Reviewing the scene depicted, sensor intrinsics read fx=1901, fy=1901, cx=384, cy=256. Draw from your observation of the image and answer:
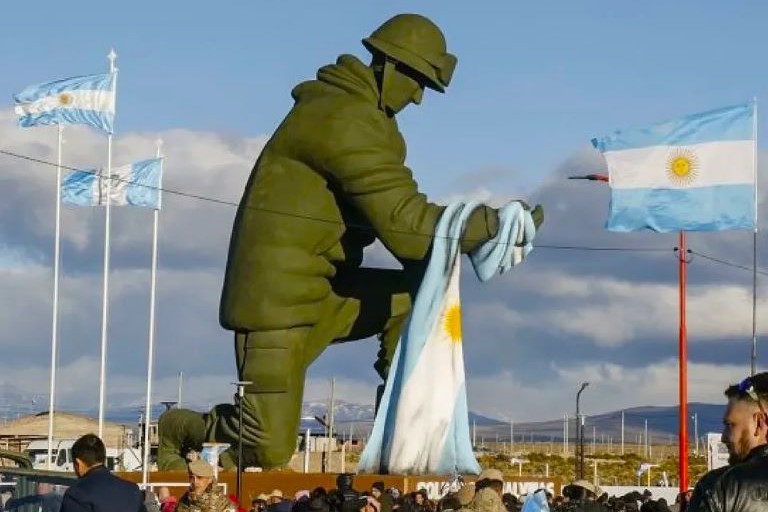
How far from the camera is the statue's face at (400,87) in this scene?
2831 cm

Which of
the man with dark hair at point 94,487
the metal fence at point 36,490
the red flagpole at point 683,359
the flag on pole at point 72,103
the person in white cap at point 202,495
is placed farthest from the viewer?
the flag on pole at point 72,103

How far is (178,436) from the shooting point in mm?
30016

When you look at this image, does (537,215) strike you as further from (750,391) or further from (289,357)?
(750,391)

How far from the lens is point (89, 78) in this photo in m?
36.5

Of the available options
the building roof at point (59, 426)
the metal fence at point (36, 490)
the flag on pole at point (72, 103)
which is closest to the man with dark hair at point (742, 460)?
the metal fence at point (36, 490)

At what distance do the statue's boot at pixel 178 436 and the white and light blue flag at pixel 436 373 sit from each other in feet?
9.84

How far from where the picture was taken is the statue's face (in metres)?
28.3

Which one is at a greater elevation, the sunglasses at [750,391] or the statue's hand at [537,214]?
the statue's hand at [537,214]

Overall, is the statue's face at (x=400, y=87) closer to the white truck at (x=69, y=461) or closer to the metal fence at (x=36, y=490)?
the white truck at (x=69, y=461)

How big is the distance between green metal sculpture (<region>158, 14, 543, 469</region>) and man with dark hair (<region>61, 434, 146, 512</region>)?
61.6 ft

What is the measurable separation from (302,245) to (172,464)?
4440 mm

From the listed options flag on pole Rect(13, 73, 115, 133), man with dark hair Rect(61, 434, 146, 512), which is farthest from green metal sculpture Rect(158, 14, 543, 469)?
man with dark hair Rect(61, 434, 146, 512)

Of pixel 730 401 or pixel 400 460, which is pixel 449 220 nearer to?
pixel 400 460

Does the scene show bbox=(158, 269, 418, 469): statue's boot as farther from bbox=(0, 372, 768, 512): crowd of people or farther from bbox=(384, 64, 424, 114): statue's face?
bbox=(0, 372, 768, 512): crowd of people
